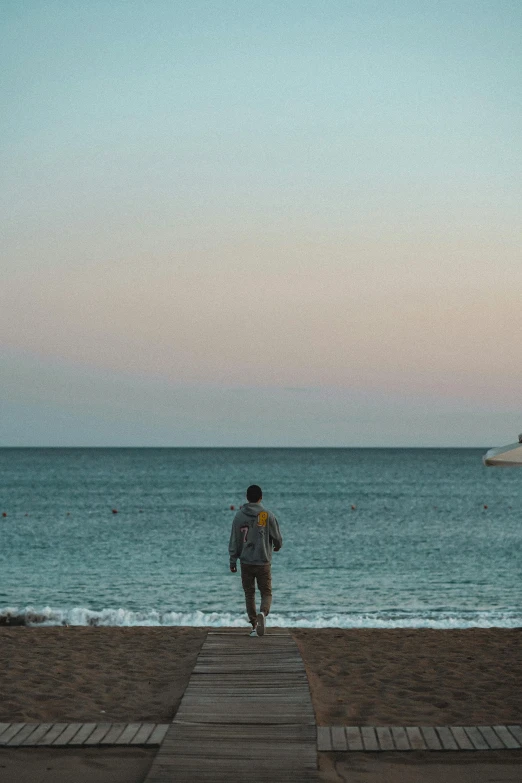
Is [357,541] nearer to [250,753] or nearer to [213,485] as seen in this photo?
[250,753]

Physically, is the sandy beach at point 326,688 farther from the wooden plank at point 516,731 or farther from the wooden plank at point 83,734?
the wooden plank at point 516,731

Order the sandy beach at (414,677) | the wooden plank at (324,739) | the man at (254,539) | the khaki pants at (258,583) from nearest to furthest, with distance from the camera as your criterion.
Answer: the wooden plank at (324,739)
the sandy beach at (414,677)
the man at (254,539)
the khaki pants at (258,583)

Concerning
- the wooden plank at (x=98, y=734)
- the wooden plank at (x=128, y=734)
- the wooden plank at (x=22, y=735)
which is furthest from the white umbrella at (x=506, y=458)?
the wooden plank at (x=22, y=735)

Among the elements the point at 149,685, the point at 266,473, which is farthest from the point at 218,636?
the point at 266,473

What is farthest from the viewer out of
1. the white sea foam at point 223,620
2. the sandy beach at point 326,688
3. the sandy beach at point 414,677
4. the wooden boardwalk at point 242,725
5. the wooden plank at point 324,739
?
the white sea foam at point 223,620

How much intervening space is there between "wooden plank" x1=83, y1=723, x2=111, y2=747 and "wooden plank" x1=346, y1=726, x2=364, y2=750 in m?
1.95

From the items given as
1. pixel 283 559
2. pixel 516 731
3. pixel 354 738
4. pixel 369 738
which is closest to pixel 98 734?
pixel 354 738

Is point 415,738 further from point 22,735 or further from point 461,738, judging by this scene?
point 22,735

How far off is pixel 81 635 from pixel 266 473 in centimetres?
9659

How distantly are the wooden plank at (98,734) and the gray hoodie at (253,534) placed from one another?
132 inches

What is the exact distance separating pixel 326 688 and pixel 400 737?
1.88 metres

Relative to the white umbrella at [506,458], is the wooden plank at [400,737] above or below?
below

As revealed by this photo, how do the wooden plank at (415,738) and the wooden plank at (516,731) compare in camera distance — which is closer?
the wooden plank at (415,738)

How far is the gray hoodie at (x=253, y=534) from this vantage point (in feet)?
32.2
